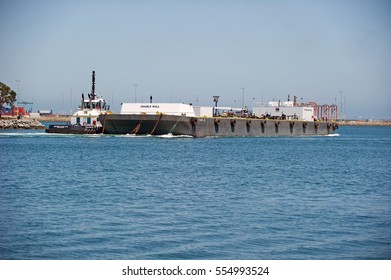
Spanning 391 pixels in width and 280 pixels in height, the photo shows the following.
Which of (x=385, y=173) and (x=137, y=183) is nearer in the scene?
(x=137, y=183)

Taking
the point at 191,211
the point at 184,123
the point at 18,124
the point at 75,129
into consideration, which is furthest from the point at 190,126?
the point at 191,211

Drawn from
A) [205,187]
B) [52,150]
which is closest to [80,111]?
[52,150]

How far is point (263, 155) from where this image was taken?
6312 cm

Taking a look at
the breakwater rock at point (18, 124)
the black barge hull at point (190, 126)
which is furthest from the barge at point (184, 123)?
the breakwater rock at point (18, 124)

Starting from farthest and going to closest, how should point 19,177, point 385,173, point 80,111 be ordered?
1. point 80,111
2. point 385,173
3. point 19,177

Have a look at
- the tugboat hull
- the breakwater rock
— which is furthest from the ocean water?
the breakwater rock

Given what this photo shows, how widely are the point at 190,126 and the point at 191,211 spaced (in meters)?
64.0

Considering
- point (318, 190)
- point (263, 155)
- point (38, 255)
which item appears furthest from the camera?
point (263, 155)

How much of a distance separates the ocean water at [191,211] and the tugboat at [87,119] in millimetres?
45228

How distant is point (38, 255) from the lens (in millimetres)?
20141

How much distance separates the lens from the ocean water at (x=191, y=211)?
2106 centimetres

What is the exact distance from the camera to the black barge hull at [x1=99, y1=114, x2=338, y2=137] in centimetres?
8796
